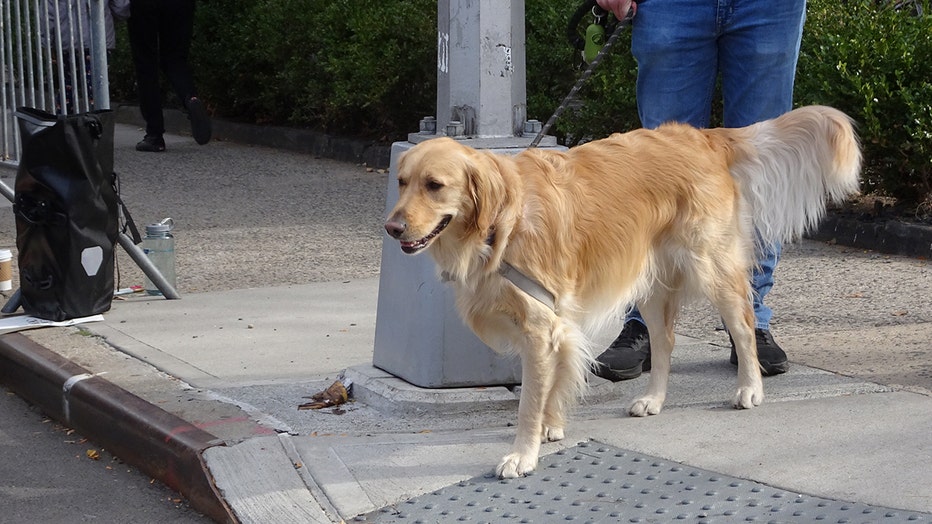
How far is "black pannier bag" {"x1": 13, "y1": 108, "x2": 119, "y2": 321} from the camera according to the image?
5.84m

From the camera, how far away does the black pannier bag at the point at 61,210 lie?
5.84 meters

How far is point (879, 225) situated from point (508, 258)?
432cm

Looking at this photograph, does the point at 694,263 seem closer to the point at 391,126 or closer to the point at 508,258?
the point at 508,258

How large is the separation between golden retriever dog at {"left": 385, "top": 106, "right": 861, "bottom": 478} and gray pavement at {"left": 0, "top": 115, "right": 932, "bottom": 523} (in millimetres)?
236

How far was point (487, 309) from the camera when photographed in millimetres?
3967

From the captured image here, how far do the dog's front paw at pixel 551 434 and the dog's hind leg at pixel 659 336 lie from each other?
448mm

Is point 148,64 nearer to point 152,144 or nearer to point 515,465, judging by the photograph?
point 152,144

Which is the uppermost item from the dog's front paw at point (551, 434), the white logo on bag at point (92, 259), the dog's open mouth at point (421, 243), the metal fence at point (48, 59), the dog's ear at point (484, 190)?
the metal fence at point (48, 59)

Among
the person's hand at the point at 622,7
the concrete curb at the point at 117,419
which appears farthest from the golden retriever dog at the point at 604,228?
the concrete curb at the point at 117,419

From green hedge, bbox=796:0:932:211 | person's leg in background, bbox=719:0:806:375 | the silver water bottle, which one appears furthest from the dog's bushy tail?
the silver water bottle

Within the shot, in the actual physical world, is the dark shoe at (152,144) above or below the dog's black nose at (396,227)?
below

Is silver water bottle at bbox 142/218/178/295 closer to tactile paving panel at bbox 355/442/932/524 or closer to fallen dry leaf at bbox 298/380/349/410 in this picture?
fallen dry leaf at bbox 298/380/349/410

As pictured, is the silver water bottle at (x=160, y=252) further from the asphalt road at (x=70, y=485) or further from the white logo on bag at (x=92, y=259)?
the asphalt road at (x=70, y=485)

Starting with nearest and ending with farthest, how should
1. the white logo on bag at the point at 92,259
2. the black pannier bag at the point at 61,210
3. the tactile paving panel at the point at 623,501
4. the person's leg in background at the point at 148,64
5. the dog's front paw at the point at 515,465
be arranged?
the tactile paving panel at the point at 623,501 → the dog's front paw at the point at 515,465 → the black pannier bag at the point at 61,210 → the white logo on bag at the point at 92,259 → the person's leg in background at the point at 148,64
